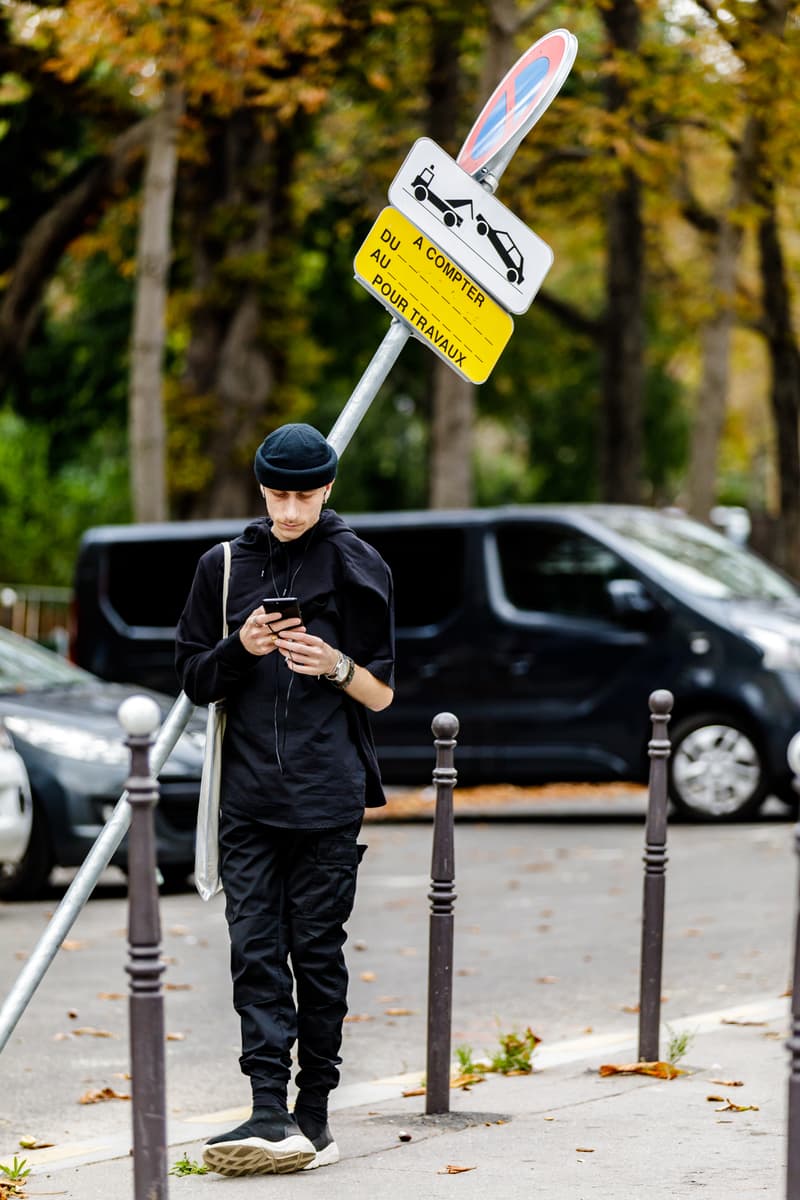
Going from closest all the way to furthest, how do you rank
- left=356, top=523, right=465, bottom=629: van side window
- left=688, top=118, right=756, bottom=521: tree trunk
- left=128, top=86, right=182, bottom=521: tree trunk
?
left=356, top=523, right=465, bottom=629: van side window, left=128, top=86, right=182, bottom=521: tree trunk, left=688, top=118, right=756, bottom=521: tree trunk

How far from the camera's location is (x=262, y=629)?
5195 mm

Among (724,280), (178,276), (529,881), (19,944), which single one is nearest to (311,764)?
(19,944)

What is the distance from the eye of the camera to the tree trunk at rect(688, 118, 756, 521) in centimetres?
2128

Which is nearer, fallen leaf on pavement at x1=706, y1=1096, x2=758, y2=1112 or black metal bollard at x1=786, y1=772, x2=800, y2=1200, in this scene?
black metal bollard at x1=786, y1=772, x2=800, y2=1200

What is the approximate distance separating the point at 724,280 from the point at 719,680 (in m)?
7.97

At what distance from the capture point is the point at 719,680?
14.2m

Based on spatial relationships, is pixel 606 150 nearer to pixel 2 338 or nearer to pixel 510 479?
pixel 2 338

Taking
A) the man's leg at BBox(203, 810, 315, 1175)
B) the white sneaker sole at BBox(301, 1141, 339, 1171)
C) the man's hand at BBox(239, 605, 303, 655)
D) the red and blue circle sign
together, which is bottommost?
the white sneaker sole at BBox(301, 1141, 339, 1171)

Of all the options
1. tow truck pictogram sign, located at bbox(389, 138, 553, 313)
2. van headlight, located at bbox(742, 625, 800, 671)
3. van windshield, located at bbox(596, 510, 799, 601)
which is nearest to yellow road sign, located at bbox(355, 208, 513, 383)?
tow truck pictogram sign, located at bbox(389, 138, 553, 313)

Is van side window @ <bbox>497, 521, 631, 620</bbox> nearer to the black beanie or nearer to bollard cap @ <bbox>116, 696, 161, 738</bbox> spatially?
the black beanie

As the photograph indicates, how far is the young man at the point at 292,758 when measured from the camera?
530 cm

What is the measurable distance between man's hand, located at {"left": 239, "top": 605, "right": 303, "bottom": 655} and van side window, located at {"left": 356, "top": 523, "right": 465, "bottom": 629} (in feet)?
32.9

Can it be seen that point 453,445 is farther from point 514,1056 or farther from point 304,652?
point 304,652

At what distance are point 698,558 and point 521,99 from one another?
9.46m
